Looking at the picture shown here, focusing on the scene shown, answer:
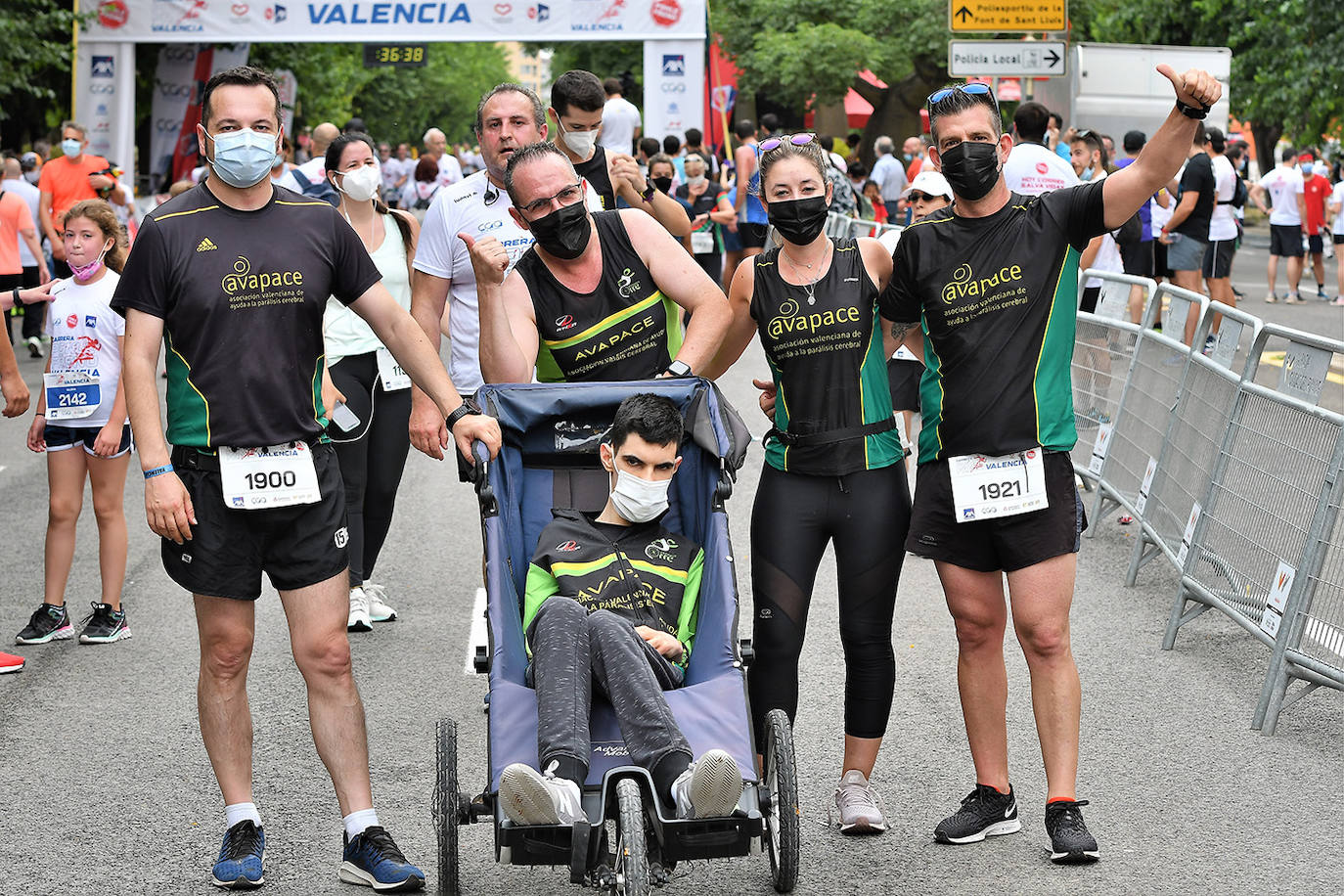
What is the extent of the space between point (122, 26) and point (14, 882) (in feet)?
81.6

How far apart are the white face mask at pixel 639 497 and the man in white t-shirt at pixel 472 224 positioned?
134 cm

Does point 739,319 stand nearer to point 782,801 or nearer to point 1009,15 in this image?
point 782,801

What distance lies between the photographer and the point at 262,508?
4762 mm

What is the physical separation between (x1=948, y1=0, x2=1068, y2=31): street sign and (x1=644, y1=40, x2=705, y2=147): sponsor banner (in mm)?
7072

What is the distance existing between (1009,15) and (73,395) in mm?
15786

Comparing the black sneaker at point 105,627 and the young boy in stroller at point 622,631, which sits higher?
the young boy in stroller at point 622,631

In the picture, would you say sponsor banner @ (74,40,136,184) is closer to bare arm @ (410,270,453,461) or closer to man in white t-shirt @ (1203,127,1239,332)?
man in white t-shirt @ (1203,127,1239,332)

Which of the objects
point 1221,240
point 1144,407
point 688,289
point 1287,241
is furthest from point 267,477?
point 1287,241

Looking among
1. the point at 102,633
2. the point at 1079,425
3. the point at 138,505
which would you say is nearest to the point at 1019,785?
the point at 102,633

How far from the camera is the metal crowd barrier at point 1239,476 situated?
6152 millimetres

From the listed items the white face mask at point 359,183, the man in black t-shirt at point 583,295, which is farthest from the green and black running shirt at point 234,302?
the white face mask at point 359,183

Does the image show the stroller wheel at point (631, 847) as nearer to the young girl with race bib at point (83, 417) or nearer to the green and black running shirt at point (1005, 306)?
the green and black running shirt at point (1005, 306)

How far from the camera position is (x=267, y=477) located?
4.75 meters

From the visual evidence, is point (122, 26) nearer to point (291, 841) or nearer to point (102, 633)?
point (102, 633)
